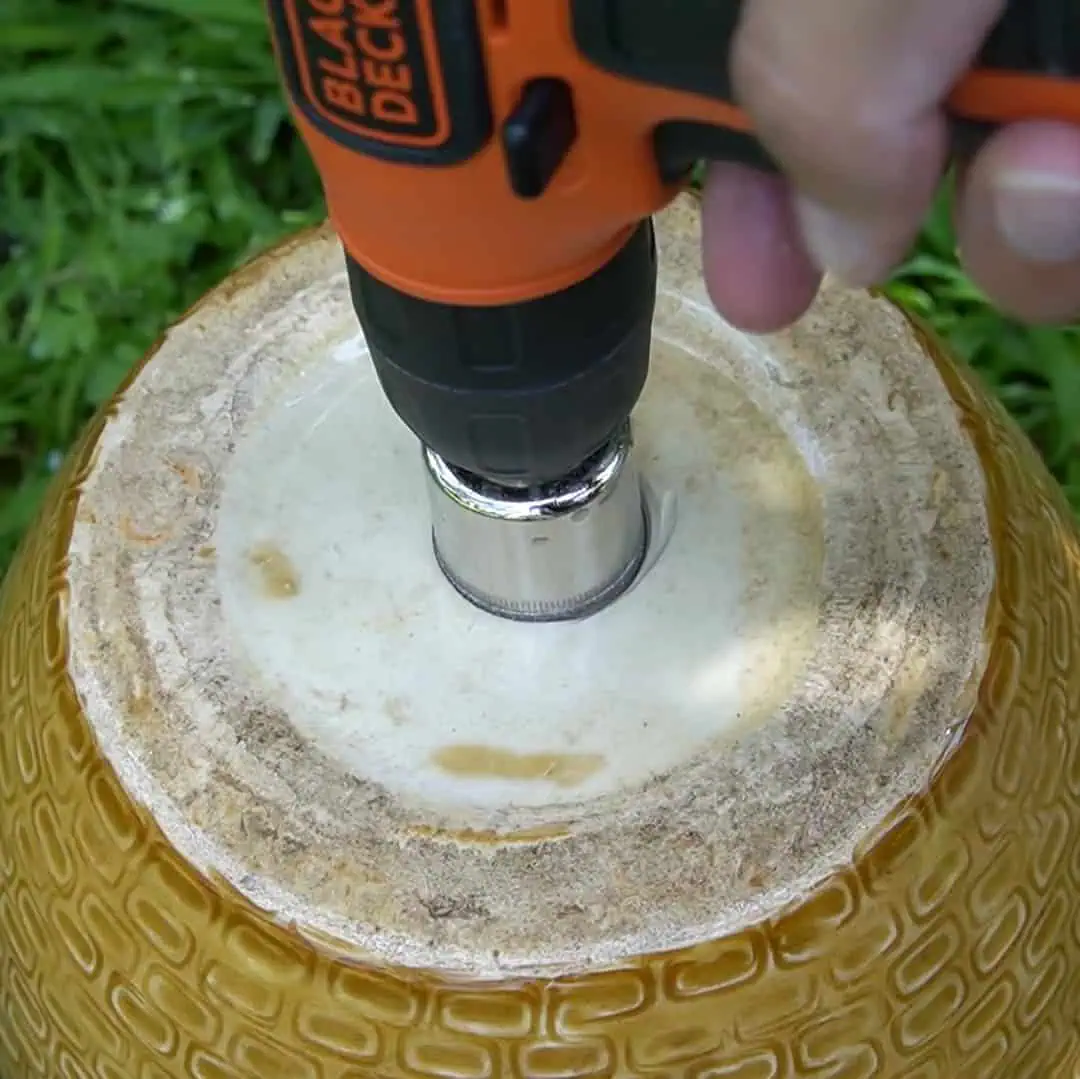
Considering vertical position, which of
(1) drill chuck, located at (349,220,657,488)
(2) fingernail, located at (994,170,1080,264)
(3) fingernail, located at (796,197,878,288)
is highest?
(2) fingernail, located at (994,170,1080,264)

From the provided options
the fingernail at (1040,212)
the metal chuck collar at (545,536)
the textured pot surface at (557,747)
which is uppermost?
the fingernail at (1040,212)

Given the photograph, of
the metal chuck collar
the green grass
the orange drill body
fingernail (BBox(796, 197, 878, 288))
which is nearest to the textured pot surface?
the metal chuck collar

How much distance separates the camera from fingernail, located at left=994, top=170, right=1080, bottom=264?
485 millimetres

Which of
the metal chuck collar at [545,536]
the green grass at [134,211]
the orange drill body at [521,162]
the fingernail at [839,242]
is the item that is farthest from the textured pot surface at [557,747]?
the green grass at [134,211]

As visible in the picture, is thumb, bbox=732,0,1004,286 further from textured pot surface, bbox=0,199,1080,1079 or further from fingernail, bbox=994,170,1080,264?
textured pot surface, bbox=0,199,1080,1079

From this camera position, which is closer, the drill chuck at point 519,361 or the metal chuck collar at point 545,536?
the drill chuck at point 519,361

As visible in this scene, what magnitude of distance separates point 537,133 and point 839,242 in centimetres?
9

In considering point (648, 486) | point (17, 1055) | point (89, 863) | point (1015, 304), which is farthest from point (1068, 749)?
point (17, 1055)

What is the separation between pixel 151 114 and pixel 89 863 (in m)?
0.85

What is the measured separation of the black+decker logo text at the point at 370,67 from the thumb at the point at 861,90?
102 mm

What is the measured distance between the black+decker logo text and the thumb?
4.0 inches

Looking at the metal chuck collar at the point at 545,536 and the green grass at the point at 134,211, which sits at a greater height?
the metal chuck collar at the point at 545,536

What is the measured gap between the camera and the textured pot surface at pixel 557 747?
0.71 meters

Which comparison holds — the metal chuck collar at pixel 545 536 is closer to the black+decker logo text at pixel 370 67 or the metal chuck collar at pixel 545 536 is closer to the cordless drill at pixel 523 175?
the cordless drill at pixel 523 175
